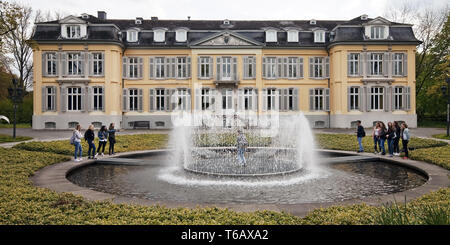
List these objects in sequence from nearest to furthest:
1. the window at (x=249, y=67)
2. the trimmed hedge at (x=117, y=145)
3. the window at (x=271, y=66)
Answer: the trimmed hedge at (x=117, y=145) → the window at (x=249, y=67) → the window at (x=271, y=66)

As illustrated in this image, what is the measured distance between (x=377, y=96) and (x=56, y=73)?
34019 millimetres

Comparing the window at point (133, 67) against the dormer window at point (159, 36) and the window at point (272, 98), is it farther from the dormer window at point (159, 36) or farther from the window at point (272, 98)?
the window at point (272, 98)

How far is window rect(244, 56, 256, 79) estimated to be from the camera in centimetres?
3641

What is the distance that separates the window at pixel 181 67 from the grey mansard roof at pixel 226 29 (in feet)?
5.43

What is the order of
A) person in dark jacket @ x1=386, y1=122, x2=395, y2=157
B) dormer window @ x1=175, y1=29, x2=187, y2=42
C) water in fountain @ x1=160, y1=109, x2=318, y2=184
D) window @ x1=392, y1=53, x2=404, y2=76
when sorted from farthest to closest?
dormer window @ x1=175, y1=29, x2=187, y2=42
window @ x1=392, y1=53, x2=404, y2=76
person in dark jacket @ x1=386, y1=122, x2=395, y2=157
water in fountain @ x1=160, y1=109, x2=318, y2=184

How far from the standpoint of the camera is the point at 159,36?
3662cm

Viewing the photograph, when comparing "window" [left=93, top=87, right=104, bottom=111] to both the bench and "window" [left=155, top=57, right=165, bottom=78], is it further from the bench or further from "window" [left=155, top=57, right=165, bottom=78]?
"window" [left=155, top=57, right=165, bottom=78]

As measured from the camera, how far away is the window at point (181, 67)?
36719mm

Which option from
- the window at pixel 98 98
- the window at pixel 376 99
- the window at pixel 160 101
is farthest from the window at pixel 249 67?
the window at pixel 98 98

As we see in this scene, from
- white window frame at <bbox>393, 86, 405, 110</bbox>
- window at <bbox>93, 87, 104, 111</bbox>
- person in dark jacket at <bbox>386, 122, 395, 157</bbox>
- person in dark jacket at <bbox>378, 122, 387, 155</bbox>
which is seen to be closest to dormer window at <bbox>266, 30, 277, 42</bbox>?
white window frame at <bbox>393, 86, 405, 110</bbox>

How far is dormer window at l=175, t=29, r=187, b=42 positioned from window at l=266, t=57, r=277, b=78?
959cm

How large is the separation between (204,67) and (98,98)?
11.7 m

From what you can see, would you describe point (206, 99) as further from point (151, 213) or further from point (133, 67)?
point (151, 213)
